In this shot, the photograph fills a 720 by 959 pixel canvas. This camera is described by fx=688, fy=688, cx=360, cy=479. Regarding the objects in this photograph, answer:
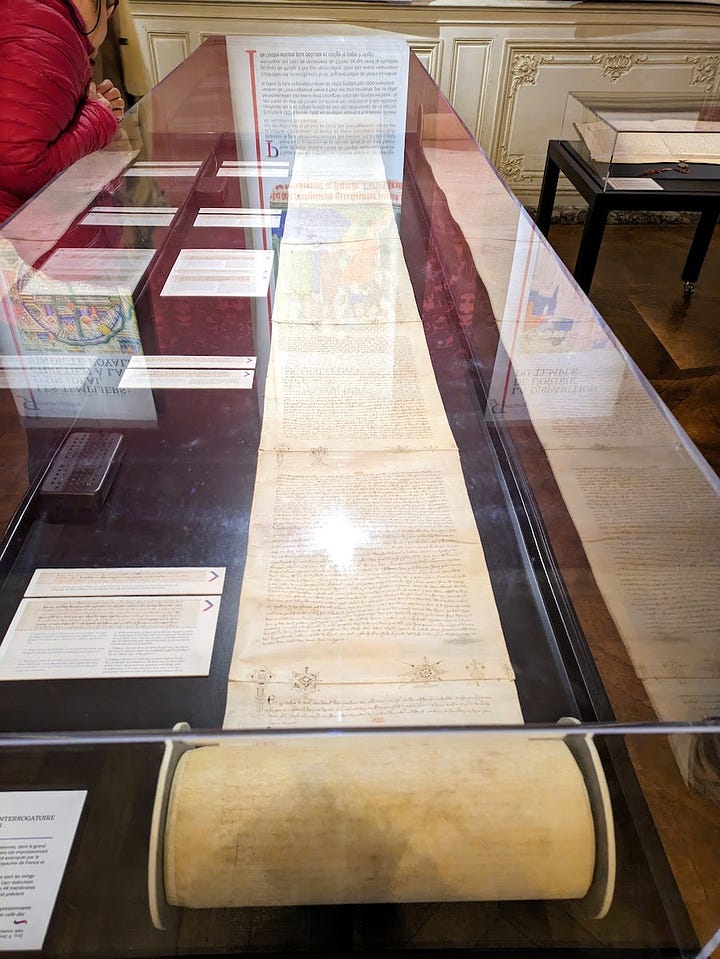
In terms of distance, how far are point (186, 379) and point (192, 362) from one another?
0.14ft

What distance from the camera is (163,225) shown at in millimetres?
1352

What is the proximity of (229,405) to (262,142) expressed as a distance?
1.20 metres

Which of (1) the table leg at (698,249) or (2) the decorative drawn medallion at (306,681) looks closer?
(2) the decorative drawn medallion at (306,681)

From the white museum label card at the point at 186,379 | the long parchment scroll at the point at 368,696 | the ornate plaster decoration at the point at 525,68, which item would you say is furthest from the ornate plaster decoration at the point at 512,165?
the white museum label card at the point at 186,379

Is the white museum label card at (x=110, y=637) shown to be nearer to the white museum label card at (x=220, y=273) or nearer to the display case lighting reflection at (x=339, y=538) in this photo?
the display case lighting reflection at (x=339, y=538)

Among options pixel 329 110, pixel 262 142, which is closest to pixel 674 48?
pixel 329 110

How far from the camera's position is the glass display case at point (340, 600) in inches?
17.3

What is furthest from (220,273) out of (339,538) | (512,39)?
(512,39)

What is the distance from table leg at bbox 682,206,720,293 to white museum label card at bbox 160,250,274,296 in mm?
1840

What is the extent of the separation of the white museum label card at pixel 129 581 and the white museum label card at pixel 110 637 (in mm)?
10

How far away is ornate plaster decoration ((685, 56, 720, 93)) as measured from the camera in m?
3.07

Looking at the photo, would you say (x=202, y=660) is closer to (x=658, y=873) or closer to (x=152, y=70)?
(x=658, y=873)

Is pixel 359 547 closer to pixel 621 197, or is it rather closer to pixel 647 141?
pixel 621 197

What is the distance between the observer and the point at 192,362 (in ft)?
3.34
